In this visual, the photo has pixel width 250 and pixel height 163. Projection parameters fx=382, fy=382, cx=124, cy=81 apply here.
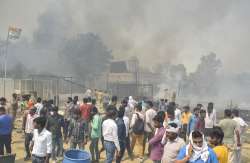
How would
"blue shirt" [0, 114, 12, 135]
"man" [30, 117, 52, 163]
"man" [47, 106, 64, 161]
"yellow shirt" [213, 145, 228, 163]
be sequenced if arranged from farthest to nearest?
"man" [47, 106, 64, 161] → "blue shirt" [0, 114, 12, 135] → "man" [30, 117, 52, 163] → "yellow shirt" [213, 145, 228, 163]

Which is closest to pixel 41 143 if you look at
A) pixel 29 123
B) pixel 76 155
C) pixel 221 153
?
pixel 76 155

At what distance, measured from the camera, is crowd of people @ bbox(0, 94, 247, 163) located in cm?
538

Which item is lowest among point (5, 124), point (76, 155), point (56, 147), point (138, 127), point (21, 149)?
point (21, 149)

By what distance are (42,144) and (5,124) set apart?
3202 mm

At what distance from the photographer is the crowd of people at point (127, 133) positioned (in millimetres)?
5379

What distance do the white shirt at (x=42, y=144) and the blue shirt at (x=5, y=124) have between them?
10.0ft

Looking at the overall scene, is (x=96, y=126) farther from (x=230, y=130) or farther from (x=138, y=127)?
(x=230, y=130)

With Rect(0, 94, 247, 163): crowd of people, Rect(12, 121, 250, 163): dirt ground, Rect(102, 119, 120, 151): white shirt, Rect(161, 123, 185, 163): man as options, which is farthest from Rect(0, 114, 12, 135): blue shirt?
Rect(161, 123, 185, 163): man

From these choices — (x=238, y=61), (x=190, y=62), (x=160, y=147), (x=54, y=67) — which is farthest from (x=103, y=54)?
(x=160, y=147)

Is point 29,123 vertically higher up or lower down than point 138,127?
higher up

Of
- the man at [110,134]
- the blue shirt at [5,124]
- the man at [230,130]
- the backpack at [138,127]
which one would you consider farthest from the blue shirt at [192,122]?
the blue shirt at [5,124]

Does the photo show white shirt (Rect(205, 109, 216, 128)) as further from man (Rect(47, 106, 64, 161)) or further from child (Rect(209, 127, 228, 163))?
child (Rect(209, 127, 228, 163))

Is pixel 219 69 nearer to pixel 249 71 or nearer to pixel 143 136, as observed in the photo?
pixel 249 71

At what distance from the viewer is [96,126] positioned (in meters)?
9.68
